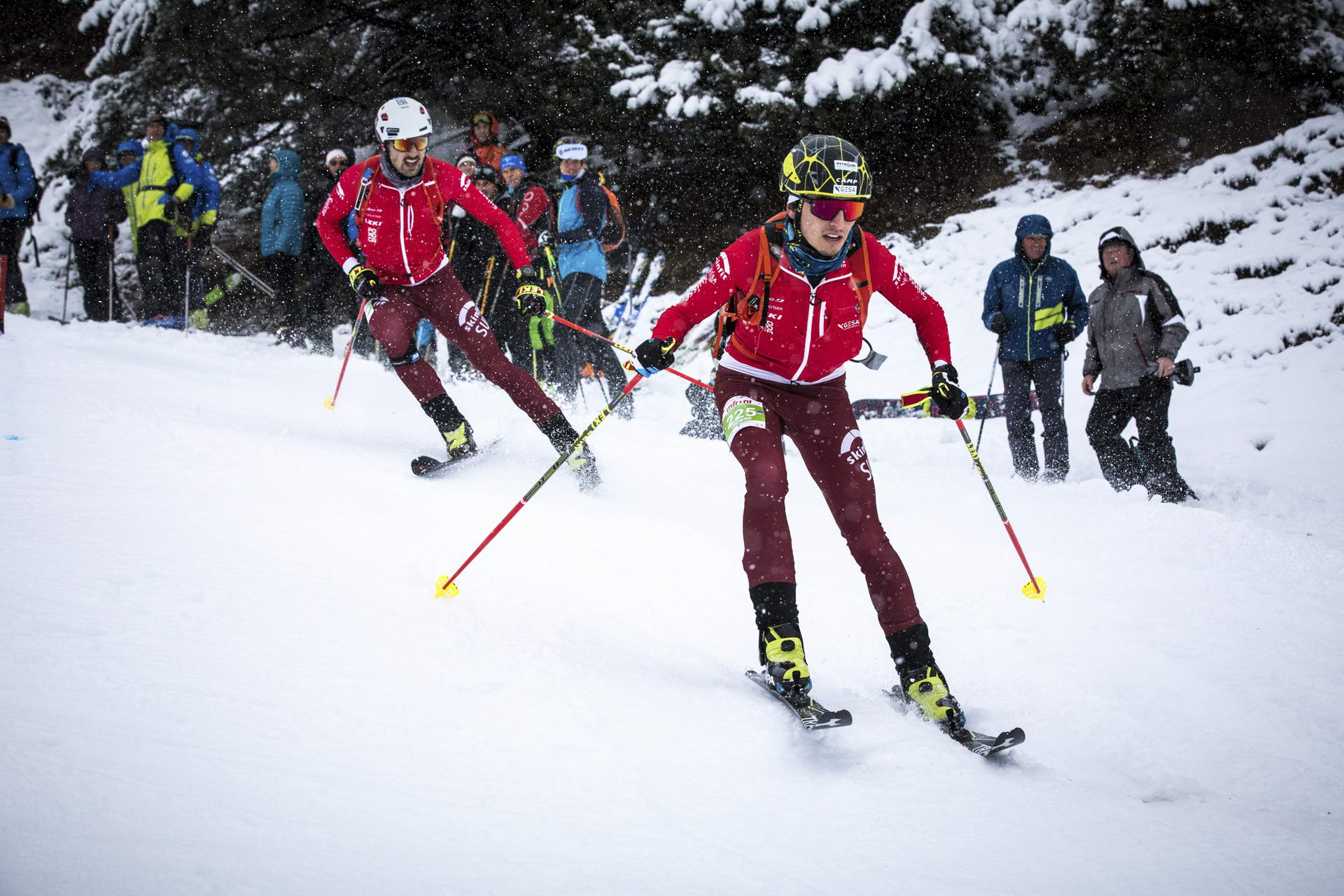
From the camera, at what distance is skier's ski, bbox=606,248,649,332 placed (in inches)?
491

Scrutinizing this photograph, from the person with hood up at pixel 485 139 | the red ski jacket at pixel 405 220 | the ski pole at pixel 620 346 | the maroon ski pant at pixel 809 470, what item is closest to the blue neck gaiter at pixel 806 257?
the maroon ski pant at pixel 809 470

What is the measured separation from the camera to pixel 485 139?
1023cm

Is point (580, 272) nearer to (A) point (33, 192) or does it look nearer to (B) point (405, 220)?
(B) point (405, 220)

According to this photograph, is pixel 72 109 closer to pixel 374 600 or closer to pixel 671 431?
pixel 671 431

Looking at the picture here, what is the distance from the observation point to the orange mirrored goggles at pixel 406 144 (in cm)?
530

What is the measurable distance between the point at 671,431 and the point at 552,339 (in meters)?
2.17

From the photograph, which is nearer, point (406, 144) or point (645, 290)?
point (406, 144)

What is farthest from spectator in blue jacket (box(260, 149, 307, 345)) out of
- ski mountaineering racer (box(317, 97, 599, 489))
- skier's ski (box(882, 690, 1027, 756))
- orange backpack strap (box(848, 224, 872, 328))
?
skier's ski (box(882, 690, 1027, 756))

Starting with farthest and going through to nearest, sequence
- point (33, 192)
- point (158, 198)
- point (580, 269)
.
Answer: point (158, 198)
point (33, 192)
point (580, 269)

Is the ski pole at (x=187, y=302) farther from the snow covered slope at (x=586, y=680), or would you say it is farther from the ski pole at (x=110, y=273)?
the snow covered slope at (x=586, y=680)

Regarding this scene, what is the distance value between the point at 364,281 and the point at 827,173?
11.0ft

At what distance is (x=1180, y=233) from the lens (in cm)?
1011

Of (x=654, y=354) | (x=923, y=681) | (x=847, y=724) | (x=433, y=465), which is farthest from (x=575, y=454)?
(x=847, y=724)

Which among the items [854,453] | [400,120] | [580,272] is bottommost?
[854,453]
